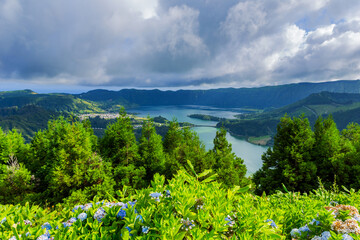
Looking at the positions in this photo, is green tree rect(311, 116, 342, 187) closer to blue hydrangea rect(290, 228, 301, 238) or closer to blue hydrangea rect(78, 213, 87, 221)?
blue hydrangea rect(290, 228, 301, 238)

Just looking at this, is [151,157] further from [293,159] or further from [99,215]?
[99,215]

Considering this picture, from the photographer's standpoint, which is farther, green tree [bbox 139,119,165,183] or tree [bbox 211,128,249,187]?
green tree [bbox 139,119,165,183]

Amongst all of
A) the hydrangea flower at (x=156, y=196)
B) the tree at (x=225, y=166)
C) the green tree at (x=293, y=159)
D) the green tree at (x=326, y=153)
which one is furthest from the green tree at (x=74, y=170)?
the green tree at (x=326, y=153)

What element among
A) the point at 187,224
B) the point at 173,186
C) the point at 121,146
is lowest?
the point at 121,146

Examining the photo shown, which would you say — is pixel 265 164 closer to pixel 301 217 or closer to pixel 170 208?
pixel 301 217

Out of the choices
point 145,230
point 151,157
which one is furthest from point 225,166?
point 145,230

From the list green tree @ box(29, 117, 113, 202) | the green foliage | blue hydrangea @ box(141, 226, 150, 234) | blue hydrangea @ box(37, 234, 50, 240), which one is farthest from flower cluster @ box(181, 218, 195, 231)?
green tree @ box(29, 117, 113, 202)

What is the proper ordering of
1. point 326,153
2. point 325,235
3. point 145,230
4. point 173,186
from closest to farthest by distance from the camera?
1. point 145,230
2. point 325,235
3. point 173,186
4. point 326,153
